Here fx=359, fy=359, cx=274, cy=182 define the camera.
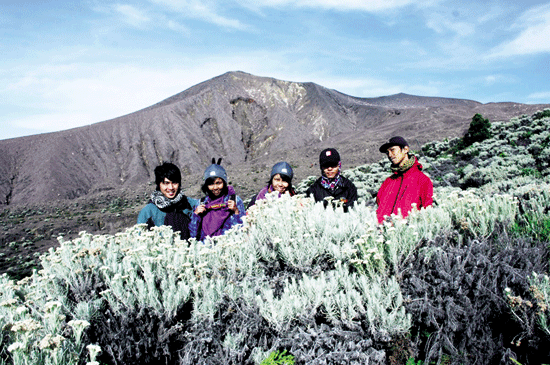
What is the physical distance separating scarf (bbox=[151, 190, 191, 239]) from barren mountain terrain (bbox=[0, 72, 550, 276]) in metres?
10.5

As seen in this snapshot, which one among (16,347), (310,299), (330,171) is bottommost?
(310,299)

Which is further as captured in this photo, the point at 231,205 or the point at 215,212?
the point at 215,212

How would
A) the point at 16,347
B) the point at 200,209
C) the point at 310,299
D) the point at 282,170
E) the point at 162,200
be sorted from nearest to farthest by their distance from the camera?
the point at 16,347 < the point at 310,299 < the point at 200,209 < the point at 162,200 < the point at 282,170

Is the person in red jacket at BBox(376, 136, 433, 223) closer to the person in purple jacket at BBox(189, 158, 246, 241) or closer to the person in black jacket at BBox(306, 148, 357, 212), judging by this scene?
the person in black jacket at BBox(306, 148, 357, 212)

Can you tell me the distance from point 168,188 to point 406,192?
Answer: 276 centimetres

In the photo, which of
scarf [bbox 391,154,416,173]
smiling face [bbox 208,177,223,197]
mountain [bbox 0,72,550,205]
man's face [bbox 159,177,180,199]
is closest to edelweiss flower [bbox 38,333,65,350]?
smiling face [bbox 208,177,223,197]

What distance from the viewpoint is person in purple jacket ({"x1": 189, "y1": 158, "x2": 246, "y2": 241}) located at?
168 inches

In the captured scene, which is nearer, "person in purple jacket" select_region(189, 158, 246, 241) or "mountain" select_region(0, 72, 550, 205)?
"person in purple jacket" select_region(189, 158, 246, 241)

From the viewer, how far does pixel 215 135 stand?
2574 inches

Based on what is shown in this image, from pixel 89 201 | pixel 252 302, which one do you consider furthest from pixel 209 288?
pixel 89 201

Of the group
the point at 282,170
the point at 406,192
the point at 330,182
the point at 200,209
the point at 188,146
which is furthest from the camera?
the point at 188,146

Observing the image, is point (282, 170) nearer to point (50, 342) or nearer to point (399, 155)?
point (399, 155)

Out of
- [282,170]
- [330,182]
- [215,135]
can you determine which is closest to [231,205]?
[282,170]

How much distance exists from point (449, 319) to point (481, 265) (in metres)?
0.44
